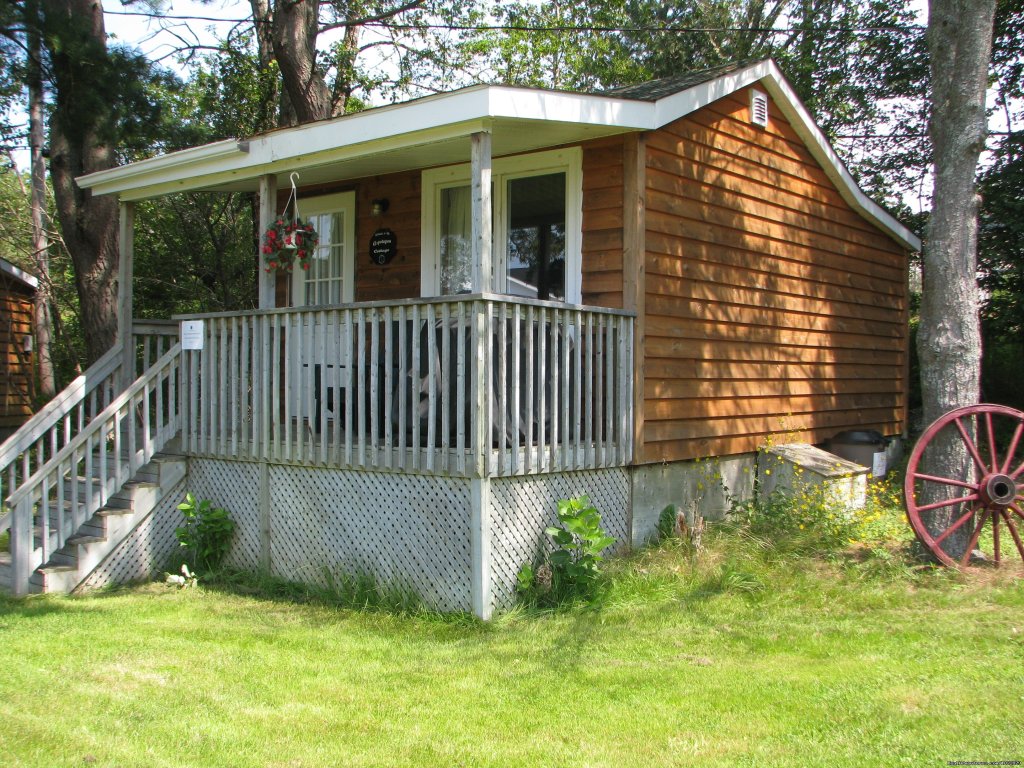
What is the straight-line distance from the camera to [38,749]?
387cm

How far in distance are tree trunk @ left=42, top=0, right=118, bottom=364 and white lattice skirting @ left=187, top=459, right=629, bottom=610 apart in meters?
3.66

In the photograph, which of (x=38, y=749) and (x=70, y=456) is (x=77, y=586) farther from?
(x=38, y=749)

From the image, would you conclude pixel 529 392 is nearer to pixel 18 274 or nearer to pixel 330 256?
pixel 330 256

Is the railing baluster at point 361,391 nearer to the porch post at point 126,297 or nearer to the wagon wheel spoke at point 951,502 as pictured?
the porch post at point 126,297

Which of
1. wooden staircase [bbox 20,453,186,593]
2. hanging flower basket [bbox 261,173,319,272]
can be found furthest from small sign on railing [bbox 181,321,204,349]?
wooden staircase [bbox 20,453,186,593]

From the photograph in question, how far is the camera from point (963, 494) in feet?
21.9

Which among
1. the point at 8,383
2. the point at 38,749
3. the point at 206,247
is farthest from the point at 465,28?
the point at 38,749

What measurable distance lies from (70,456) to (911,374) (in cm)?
1214

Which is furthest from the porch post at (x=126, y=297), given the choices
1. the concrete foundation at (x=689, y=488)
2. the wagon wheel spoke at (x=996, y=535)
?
the wagon wheel spoke at (x=996, y=535)

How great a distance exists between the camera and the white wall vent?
8.45 metres

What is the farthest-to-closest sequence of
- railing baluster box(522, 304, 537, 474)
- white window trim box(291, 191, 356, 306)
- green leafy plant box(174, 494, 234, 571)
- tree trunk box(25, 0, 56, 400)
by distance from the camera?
tree trunk box(25, 0, 56, 400) → white window trim box(291, 191, 356, 306) → green leafy plant box(174, 494, 234, 571) → railing baluster box(522, 304, 537, 474)

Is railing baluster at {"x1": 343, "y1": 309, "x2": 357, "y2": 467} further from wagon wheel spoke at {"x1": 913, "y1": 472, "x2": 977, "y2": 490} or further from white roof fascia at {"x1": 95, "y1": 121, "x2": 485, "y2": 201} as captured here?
wagon wheel spoke at {"x1": 913, "y1": 472, "x2": 977, "y2": 490}

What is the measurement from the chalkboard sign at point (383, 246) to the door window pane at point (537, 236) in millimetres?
1435

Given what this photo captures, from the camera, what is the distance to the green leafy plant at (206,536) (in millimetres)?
7434
